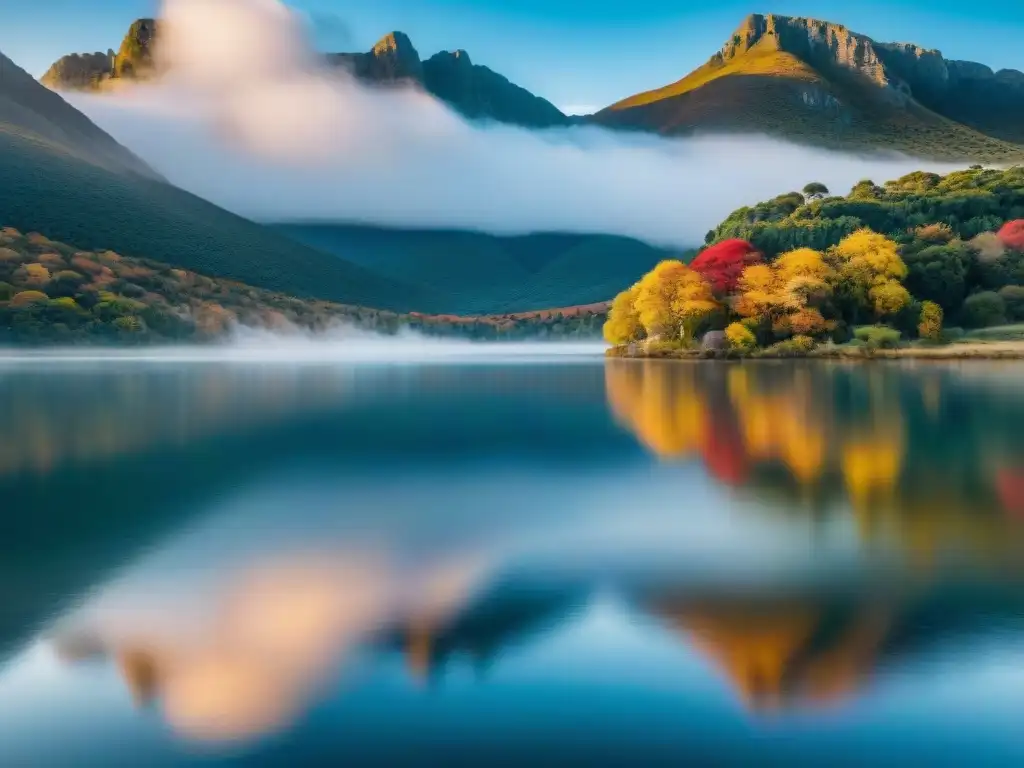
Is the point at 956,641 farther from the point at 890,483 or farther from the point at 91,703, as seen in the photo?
the point at 890,483

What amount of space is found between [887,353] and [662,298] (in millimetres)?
14540

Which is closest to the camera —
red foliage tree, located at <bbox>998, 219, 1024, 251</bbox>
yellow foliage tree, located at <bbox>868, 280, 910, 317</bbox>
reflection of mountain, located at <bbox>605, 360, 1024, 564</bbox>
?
reflection of mountain, located at <bbox>605, 360, 1024, 564</bbox>

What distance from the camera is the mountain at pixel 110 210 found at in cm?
13812

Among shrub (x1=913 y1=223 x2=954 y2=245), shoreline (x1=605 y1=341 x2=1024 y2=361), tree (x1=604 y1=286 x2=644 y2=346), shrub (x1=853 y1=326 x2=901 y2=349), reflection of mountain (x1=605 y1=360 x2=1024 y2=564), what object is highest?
shrub (x1=913 y1=223 x2=954 y2=245)

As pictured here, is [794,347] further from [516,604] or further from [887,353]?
[516,604]

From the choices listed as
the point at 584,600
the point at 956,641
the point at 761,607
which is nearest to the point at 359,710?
the point at 584,600

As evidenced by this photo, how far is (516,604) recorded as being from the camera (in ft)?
24.8

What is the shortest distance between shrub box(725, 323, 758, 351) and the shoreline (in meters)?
0.49

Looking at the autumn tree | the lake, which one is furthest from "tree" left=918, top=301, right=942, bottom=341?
the lake

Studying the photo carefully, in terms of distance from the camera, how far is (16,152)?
468 feet

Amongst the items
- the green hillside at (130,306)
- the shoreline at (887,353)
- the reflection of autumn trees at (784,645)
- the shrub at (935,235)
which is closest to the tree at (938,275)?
the shrub at (935,235)

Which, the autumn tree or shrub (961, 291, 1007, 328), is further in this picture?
shrub (961, 291, 1007, 328)

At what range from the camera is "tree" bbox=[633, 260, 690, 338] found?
63.4 metres

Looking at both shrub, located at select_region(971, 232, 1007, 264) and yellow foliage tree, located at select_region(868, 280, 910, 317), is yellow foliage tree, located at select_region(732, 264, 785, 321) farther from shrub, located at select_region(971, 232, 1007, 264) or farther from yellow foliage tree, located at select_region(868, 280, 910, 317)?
shrub, located at select_region(971, 232, 1007, 264)
